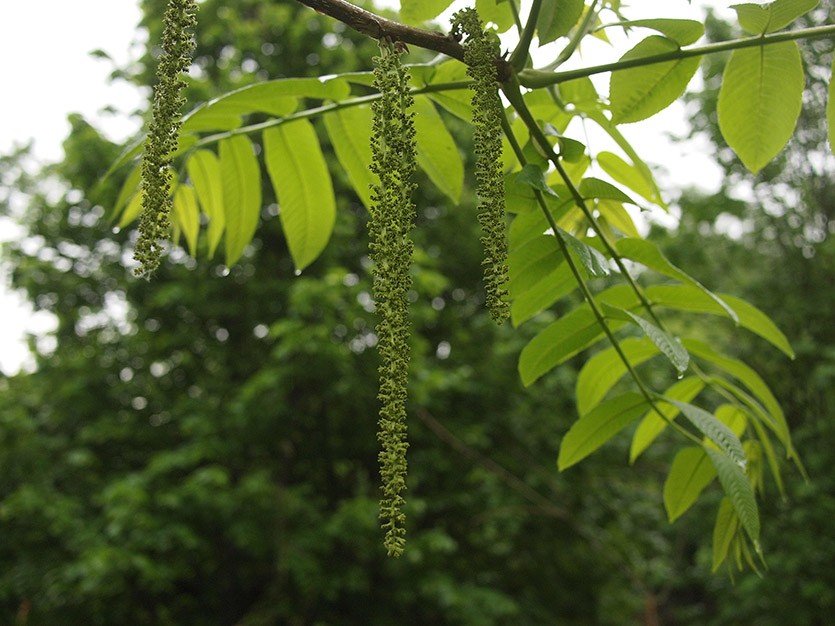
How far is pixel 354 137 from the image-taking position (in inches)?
42.7

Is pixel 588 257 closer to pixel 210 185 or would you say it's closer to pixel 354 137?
pixel 354 137

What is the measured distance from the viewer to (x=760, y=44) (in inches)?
33.5

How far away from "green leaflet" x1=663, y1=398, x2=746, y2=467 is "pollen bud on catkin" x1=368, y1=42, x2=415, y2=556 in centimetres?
37

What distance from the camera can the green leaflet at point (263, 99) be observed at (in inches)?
38.7

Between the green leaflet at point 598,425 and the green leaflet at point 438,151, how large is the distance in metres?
0.35

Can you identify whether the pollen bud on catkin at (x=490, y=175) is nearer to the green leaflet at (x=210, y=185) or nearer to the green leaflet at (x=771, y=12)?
the green leaflet at (x=771, y=12)

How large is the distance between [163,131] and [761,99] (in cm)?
66

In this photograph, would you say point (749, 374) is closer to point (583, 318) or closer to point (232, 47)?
point (583, 318)

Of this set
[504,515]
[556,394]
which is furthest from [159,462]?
[556,394]

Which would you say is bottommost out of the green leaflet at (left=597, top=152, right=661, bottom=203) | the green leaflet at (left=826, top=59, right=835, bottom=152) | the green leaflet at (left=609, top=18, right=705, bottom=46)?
the green leaflet at (left=826, top=59, right=835, bottom=152)

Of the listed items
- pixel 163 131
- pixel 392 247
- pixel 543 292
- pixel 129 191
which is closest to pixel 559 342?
pixel 543 292

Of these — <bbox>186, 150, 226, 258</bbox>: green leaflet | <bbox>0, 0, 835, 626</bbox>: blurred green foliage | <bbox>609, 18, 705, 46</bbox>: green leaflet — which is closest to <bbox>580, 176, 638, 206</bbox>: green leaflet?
<bbox>609, 18, 705, 46</bbox>: green leaflet

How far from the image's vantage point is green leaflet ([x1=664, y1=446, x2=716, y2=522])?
98 cm

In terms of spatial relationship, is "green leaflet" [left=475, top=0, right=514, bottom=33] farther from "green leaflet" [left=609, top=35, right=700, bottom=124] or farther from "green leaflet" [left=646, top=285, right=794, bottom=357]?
"green leaflet" [left=646, top=285, right=794, bottom=357]
